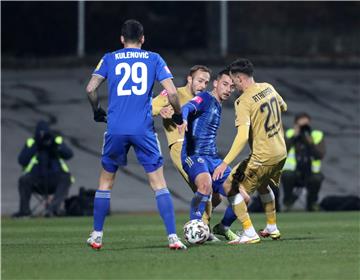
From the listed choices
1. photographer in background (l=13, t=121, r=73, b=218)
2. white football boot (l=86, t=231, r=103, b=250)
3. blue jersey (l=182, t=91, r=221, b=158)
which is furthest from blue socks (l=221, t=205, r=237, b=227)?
photographer in background (l=13, t=121, r=73, b=218)

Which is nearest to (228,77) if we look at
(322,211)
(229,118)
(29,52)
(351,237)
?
(351,237)

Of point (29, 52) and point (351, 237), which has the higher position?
point (29, 52)

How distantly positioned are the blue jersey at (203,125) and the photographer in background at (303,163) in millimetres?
10246

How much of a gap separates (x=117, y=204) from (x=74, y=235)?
9.99 m

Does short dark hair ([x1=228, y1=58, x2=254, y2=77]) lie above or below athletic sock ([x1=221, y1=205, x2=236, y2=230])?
above

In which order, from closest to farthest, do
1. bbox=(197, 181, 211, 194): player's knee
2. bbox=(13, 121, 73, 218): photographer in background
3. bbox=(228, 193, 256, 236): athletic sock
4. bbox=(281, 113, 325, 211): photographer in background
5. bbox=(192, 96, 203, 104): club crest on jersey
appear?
bbox=(228, 193, 256, 236): athletic sock, bbox=(197, 181, 211, 194): player's knee, bbox=(192, 96, 203, 104): club crest on jersey, bbox=(13, 121, 73, 218): photographer in background, bbox=(281, 113, 325, 211): photographer in background

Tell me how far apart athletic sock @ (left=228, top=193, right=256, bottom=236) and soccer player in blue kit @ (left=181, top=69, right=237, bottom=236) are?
0.73ft

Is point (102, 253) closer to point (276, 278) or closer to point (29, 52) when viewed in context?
point (276, 278)

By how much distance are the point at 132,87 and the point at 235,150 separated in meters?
1.36

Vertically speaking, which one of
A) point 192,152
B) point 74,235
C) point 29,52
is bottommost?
point 74,235

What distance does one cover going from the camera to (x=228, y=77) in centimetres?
1432

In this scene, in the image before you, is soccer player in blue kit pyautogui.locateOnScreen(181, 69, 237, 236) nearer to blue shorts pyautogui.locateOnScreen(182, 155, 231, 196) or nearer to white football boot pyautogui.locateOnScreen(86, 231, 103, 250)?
blue shorts pyautogui.locateOnScreen(182, 155, 231, 196)

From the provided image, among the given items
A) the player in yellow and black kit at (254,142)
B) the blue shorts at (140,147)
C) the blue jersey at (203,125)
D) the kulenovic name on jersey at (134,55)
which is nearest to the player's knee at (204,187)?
the player in yellow and black kit at (254,142)

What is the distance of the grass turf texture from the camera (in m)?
11.0
